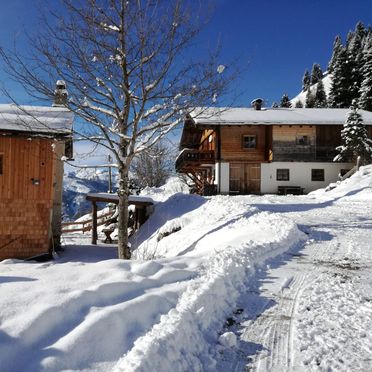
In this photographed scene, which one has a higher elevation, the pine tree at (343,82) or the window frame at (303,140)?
the pine tree at (343,82)

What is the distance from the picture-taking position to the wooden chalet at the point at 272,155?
94.4ft

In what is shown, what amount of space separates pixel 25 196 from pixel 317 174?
23.3 metres

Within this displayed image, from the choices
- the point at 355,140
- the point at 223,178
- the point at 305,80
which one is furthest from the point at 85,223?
the point at 305,80

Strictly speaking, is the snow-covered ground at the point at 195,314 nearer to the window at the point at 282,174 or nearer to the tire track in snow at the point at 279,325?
the tire track in snow at the point at 279,325

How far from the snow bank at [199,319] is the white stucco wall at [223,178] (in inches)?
838

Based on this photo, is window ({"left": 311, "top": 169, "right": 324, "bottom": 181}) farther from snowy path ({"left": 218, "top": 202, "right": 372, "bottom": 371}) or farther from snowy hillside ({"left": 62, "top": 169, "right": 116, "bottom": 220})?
snowy path ({"left": 218, "top": 202, "right": 372, "bottom": 371})

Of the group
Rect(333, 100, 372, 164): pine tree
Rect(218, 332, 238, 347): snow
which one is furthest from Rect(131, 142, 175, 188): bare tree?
Rect(218, 332, 238, 347): snow

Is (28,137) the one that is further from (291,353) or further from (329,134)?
(329,134)

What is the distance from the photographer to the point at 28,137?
12672mm

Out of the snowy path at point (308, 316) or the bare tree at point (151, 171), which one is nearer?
the snowy path at point (308, 316)

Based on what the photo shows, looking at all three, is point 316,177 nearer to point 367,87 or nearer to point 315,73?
point 367,87

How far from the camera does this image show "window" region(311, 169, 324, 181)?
2923cm

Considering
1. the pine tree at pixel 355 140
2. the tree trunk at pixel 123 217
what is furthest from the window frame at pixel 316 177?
the tree trunk at pixel 123 217

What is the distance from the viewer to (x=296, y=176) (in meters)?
29.0
